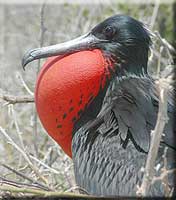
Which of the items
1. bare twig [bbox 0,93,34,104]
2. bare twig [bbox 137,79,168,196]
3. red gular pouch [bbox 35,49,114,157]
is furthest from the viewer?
bare twig [bbox 0,93,34,104]

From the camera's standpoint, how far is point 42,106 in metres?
2.34

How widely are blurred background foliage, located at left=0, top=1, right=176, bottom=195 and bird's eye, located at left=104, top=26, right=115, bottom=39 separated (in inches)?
13.7

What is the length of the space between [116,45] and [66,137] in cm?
35

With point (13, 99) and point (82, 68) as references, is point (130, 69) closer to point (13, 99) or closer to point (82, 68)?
point (82, 68)

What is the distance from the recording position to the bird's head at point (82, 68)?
2.31 meters

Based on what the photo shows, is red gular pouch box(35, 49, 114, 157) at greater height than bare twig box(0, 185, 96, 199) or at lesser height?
greater

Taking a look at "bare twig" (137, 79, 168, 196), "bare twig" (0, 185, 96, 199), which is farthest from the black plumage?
"bare twig" (137, 79, 168, 196)

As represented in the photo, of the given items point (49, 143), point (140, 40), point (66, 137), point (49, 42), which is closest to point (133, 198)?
point (66, 137)

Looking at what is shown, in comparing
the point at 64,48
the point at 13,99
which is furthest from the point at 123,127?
the point at 13,99

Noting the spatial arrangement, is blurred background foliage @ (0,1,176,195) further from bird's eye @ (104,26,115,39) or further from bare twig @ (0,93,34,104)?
bird's eye @ (104,26,115,39)

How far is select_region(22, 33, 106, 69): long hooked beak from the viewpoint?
2395 millimetres

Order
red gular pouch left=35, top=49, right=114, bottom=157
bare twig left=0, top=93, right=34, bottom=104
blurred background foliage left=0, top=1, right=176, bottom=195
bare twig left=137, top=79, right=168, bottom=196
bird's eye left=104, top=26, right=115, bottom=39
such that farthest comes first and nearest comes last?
blurred background foliage left=0, top=1, right=176, bottom=195 → bare twig left=0, top=93, right=34, bottom=104 → bird's eye left=104, top=26, right=115, bottom=39 → red gular pouch left=35, top=49, right=114, bottom=157 → bare twig left=137, top=79, right=168, bottom=196

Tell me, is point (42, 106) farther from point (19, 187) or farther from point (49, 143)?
point (49, 143)

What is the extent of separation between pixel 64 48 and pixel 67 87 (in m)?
0.16
